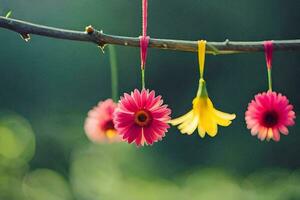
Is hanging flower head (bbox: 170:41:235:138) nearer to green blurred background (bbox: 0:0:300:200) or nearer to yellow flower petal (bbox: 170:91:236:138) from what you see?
yellow flower petal (bbox: 170:91:236:138)

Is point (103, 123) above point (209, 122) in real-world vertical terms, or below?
above

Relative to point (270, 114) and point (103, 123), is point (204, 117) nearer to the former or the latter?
point (270, 114)

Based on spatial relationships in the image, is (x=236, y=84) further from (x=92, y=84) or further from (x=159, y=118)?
(x=159, y=118)

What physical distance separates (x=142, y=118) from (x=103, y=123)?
Result: 278 millimetres

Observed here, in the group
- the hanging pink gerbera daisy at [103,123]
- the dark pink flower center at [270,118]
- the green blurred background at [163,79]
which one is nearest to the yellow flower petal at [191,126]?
the dark pink flower center at [270,118]

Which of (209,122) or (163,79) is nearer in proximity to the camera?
(209,122)

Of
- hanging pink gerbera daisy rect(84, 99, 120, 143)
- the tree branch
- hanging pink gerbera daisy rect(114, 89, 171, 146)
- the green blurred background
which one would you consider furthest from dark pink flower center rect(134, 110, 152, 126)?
the green blurred background

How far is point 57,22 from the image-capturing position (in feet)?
16.9

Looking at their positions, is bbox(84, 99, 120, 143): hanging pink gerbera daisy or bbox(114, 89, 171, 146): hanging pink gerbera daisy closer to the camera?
bbox(114, 89, 171, 146): hanging pink gerbera daisy

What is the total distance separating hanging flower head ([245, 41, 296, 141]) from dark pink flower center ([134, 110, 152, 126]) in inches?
6.8

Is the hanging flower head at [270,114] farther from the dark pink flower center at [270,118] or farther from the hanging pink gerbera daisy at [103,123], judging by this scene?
the hanging pink gerbera daisy at [103,123]

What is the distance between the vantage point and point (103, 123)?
1286 millimetres

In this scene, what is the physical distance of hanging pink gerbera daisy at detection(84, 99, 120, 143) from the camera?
1283 mm

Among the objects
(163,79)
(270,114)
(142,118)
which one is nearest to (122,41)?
(142,118)
